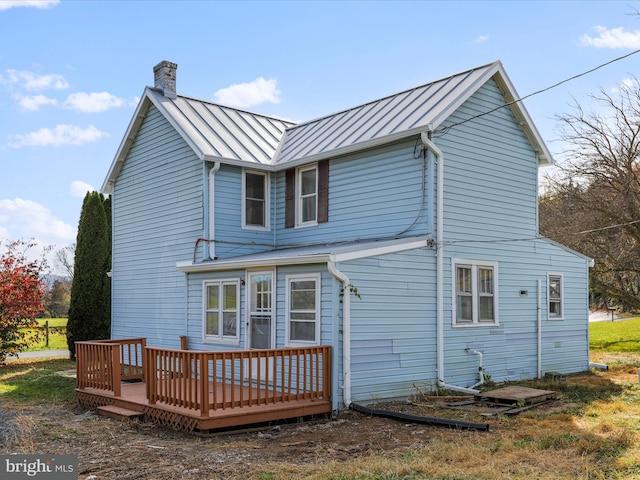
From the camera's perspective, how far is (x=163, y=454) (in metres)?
8.70

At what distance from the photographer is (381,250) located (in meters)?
11.9

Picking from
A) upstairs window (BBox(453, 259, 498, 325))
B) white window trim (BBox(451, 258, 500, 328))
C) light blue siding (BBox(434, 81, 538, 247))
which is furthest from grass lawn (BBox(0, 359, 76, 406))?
light blue siding (BBox(434, 81, 538, 247))

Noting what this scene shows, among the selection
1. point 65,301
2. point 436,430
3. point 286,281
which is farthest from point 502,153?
point 65,301

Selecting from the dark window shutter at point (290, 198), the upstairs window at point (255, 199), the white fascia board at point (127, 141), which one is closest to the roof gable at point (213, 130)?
the white fascia board at point (127, 141)

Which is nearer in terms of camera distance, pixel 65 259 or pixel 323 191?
pixel 323 191

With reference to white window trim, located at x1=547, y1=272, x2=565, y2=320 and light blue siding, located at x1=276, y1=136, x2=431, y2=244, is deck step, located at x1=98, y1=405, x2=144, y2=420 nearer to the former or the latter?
light blue siding, located at x1=276, y1=136, x2=431, y2=244

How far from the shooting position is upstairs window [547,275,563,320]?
1600cm

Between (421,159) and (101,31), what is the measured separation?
6634mm

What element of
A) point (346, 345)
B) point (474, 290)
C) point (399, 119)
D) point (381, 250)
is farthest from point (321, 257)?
point (399, 119)

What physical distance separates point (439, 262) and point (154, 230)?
25.8 feet

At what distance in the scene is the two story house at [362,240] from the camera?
12.1 meters

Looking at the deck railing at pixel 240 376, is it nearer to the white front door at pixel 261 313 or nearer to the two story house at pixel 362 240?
the two story house at pixel 362 240

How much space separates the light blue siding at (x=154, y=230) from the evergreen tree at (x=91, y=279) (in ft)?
10.5

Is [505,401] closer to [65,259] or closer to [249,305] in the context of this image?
[249,305]
